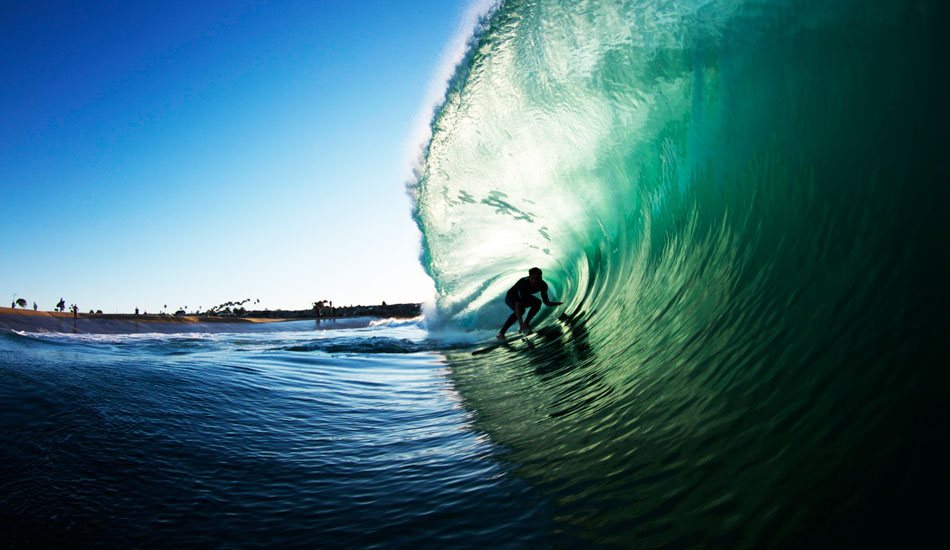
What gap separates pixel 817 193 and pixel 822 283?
71cm

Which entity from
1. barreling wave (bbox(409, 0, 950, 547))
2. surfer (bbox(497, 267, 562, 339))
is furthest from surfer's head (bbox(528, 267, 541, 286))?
barreling wave (bbox(409, 0, 950, 547))

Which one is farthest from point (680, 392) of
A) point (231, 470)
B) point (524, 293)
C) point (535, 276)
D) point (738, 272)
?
point (524, 293)

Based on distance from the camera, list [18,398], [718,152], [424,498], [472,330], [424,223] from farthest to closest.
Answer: [472,330] → [424,223] → [718,152] → [18,398] → [424,498]

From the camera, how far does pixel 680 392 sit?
222 cm

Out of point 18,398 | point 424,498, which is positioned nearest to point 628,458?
point 424,498

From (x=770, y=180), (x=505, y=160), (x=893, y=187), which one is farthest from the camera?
(x=505, y=160)

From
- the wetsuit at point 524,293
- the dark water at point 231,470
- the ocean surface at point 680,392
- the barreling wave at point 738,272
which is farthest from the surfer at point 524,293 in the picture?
the dark water at point 231,470

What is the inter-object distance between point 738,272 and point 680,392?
1.20 meters

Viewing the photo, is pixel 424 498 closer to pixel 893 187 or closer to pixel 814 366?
pixel 814 366

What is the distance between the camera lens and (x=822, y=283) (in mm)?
2115

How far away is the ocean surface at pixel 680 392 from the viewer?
1292 millimetres

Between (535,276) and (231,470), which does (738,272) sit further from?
(535,276)

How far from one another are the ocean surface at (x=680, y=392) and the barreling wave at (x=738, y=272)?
0.01 meters

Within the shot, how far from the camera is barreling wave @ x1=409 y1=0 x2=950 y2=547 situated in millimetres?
1305
